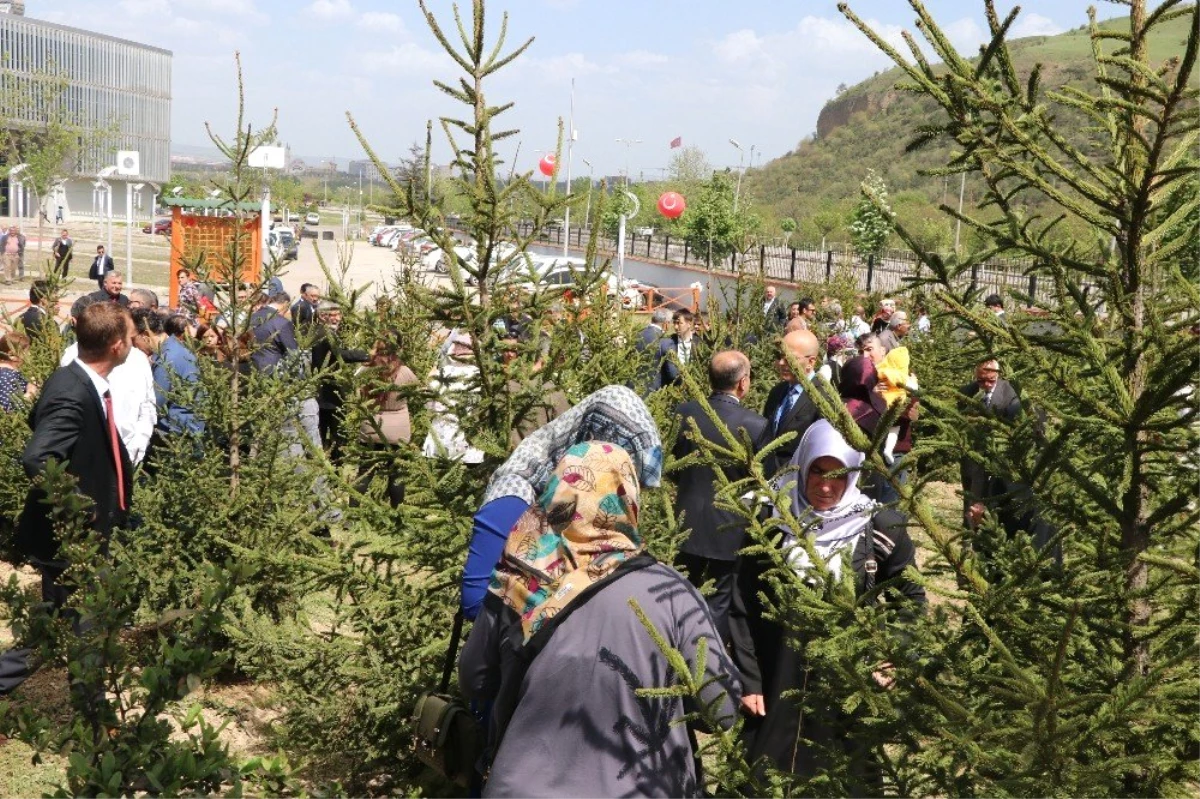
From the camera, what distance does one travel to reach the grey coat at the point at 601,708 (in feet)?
8.28

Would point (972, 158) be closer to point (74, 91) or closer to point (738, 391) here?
point (738, 391)

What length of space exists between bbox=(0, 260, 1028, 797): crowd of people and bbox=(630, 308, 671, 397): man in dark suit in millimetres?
3067

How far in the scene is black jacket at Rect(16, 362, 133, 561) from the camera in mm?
4789

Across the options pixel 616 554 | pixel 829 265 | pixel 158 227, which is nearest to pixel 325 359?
pixel 616 554

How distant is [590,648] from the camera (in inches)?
99.3

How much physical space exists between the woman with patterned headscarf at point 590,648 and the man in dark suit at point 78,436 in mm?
2799

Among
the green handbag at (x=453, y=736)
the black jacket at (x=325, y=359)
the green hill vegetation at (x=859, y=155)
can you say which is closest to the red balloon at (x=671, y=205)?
the black jacket at (x=325, y=359)

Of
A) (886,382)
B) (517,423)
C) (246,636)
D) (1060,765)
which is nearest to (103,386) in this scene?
(246,636)

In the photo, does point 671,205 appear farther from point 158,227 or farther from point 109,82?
point 109,82

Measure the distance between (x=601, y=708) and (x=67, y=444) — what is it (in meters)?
3.20

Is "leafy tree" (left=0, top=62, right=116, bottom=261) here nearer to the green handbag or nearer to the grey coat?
the green handbag

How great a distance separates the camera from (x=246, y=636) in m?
4.86

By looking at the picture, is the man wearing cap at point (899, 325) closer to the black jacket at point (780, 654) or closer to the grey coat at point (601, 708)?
the black jacket at point (780, 654)

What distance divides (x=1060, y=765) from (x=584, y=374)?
289 centimetres
